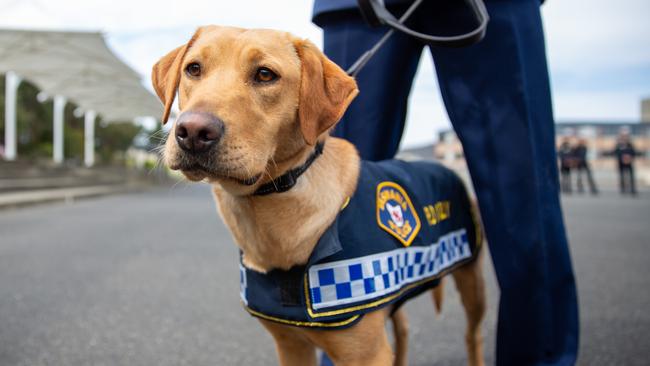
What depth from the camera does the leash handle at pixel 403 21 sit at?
6.18 ft

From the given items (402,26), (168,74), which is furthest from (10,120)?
(402,26)

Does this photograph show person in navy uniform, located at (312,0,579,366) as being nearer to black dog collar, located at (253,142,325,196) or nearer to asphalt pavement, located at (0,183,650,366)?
asphalt pavement, located at (0,183,650,366)

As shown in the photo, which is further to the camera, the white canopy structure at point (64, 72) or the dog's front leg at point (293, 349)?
the white canopy structure at point (64, 72)

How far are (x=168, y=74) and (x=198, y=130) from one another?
53cm

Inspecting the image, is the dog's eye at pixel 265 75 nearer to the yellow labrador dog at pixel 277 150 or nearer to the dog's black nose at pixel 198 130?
the yellow labrador dog at pixel 277 150

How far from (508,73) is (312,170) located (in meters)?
0.86

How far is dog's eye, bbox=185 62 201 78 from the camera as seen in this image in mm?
1707

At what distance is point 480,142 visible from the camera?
2117 millimetres

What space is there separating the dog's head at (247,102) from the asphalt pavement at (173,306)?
1.31 m

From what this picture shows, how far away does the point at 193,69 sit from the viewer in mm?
1724

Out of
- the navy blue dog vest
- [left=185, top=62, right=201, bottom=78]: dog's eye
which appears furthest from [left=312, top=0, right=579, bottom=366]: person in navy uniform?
[left=185, top=62, right=201, bottom=78]: dog's eye

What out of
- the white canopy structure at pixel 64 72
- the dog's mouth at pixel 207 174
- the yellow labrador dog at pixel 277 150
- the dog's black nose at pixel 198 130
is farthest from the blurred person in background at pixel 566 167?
the dog's black nose at pixel 198 130

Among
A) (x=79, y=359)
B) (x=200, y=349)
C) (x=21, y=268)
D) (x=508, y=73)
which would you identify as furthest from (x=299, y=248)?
(x=21, y=268)

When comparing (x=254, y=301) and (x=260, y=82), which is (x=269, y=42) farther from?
(x=254, y=301)
